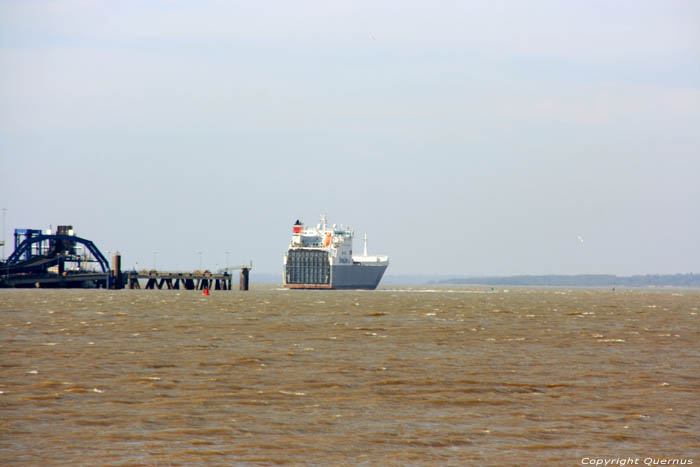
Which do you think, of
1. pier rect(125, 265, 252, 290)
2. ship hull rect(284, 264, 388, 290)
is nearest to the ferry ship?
ship hull rect(284, 264, 388, 290)

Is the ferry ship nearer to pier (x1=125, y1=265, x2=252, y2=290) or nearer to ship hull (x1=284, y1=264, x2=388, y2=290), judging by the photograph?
ship hull (x1=284, y1=264, x2=388, y2=290)

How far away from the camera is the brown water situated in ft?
64.1

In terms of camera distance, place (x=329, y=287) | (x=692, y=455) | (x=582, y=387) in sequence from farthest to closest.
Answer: (x=329, y=287)
(x=582, y=387)
(x=692, y=455)

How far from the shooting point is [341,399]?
2600 cm

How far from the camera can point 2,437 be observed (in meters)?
20.2

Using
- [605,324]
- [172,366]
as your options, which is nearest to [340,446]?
[172,366]

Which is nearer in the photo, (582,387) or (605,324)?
(582,387)

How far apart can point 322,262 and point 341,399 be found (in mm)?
164340

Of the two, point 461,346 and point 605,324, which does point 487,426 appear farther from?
point 605,324

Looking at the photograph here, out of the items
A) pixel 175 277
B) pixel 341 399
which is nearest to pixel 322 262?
pixel 175 277

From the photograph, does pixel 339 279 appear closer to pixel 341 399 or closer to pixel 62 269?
pixel 62 269

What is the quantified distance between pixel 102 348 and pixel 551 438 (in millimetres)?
23462

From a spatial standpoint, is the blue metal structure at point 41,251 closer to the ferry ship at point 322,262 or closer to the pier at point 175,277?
the pier at point 175,277

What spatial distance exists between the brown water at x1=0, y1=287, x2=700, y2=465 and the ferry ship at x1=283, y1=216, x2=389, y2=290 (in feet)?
466
